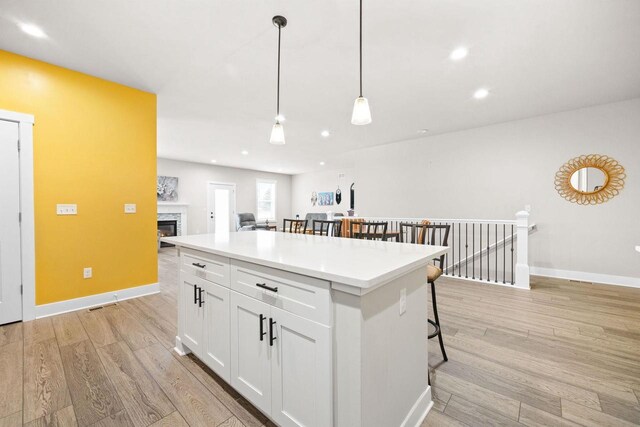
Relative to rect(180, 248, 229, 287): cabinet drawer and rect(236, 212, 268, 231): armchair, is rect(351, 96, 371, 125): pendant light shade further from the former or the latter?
rect(236, 212, 268, 231): armchair

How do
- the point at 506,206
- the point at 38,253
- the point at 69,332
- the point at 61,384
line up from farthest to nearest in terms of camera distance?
the point at 506,206 → the point at 38,253 → the point at 69,332 → the point at 61,384

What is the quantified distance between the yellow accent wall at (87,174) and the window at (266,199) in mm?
6893

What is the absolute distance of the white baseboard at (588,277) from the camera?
380 cm

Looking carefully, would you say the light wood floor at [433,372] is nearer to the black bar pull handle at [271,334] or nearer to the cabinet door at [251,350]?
the cabinet door at [251,350]

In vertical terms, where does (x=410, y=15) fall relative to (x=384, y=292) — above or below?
above

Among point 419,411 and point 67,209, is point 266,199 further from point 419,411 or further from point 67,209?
point 419,411

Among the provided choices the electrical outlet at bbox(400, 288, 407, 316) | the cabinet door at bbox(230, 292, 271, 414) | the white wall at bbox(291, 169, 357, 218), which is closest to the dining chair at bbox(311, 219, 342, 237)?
the cabinet door at bbox(230, 292, 271, 414)

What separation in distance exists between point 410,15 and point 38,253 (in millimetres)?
4221

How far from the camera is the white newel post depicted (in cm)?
376

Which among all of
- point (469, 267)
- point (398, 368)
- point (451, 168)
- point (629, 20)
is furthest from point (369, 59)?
point (469, 267)

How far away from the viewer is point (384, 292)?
3.74 feet

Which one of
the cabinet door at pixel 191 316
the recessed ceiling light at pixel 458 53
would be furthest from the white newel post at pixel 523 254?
the cabinet door at pixel 191 316

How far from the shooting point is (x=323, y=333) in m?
1.06

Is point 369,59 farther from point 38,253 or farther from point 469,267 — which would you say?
point 469,267
